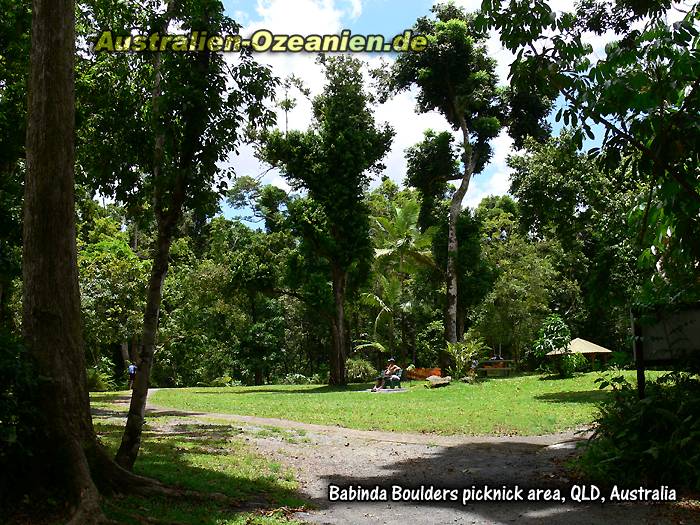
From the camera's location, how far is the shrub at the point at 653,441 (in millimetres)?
7363

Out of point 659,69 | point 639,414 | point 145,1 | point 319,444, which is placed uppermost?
point 145,1

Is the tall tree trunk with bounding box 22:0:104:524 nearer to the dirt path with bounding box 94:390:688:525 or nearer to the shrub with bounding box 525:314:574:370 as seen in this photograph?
the dirt path with bounding box 94:390:688:525

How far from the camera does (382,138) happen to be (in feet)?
104

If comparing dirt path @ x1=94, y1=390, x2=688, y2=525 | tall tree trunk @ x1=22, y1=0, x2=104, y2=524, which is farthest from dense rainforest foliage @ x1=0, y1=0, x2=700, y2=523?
dirt path @ x1=94, y1=390, x2=688, y2=525

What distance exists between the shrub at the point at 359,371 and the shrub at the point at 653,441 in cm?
2911

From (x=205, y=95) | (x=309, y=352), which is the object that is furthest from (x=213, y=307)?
(x=205, y=95)

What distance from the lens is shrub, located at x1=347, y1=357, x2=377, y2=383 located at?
37.8 meters

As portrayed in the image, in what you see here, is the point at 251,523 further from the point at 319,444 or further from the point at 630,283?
the point at 630,283

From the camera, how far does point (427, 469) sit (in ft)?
31.3

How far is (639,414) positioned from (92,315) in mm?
20522

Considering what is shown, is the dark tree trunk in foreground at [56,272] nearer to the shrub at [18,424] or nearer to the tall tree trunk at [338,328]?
the shrub at [18,424]

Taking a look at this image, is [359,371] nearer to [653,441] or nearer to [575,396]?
[575,396]

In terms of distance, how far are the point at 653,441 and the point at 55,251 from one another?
7451mm

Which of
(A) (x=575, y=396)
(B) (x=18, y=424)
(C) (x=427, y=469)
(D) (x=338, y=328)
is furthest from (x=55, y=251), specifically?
(D) (x=338, y=328)
